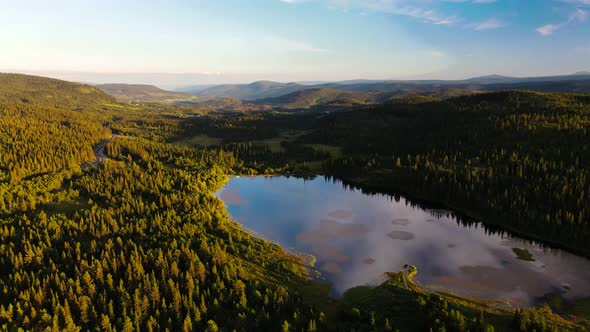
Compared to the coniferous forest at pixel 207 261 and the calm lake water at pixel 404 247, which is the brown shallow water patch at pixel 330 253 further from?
the coniferous forest at pixel 207 261

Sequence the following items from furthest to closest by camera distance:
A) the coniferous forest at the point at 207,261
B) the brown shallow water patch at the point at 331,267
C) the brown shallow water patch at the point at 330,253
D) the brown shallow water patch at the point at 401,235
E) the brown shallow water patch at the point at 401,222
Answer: the brown shallow water patch at the point at 401,222, the brown shallow water patch at the point at 401,235, the brown shallow water patch at the point at 330,253, the brown shallow water patch at the point at 331,267, the coniferous forest at the point at 207,261

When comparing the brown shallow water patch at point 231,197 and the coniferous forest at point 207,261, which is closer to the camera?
the coniferous forest at point 207,261

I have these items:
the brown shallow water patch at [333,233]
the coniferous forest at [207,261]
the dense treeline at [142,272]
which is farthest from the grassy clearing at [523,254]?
the dense treeline at [142,272]

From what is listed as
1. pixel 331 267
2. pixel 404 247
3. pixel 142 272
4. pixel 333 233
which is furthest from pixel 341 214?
pixel 142 272

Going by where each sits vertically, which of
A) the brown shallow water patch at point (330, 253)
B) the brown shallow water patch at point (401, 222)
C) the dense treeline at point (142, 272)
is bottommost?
the brown shallow water patch at point (330, 253)

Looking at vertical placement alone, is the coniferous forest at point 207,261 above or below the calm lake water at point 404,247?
above

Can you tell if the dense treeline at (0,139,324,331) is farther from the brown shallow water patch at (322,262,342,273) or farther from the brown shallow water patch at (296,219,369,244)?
the brown shallow water patch at (296,219,369,244)

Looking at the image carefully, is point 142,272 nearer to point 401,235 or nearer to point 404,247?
point 404,247
